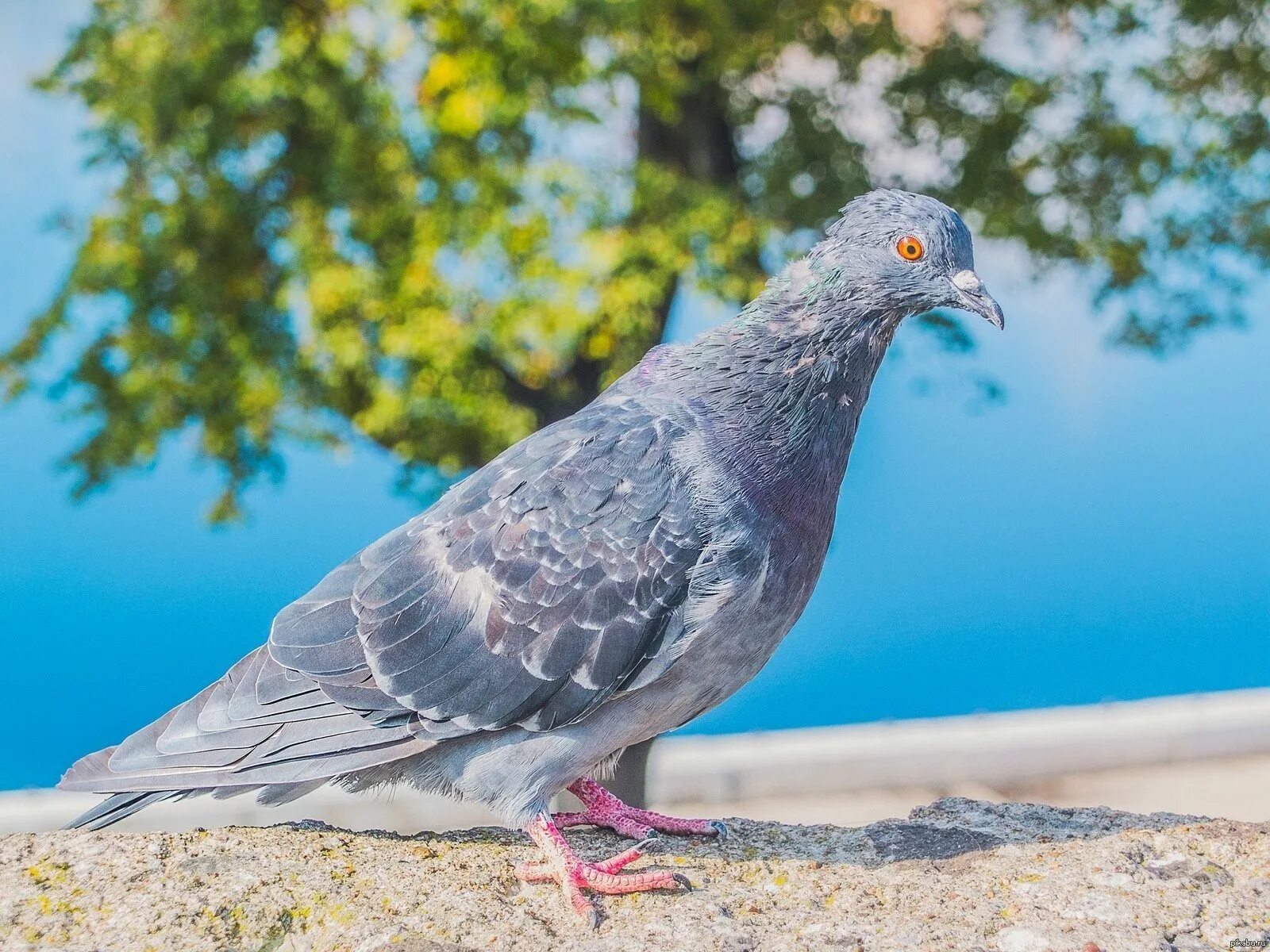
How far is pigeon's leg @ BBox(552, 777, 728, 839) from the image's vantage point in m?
3.79

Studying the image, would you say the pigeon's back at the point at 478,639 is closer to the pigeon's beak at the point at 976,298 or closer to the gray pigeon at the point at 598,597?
the gray pigeon at the point at 598,597

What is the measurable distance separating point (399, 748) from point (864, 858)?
4.48 ft

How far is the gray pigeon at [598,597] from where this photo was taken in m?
3.16

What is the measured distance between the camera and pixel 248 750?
3273mm

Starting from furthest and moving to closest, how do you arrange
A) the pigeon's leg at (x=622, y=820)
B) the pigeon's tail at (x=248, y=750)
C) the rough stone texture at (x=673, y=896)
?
the pigeon's leg at (x=622, y=820) → the pigeon's tail at (x=248, y=750) → the rough stone texture at (x=673, y=896)

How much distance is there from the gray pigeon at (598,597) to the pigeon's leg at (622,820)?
18.9 inches

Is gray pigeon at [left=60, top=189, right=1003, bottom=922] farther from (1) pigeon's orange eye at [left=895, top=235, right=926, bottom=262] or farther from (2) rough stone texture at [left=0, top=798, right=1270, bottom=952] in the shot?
(2) rough stone texture at [left=0, top=798, right=1270, bottom=952]

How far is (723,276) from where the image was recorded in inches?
289

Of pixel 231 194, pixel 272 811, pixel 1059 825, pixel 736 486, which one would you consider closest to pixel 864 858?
pixel 1059 825

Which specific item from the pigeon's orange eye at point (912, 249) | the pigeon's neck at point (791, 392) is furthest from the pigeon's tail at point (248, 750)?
the pigeon's orange eye at point (912, 249)

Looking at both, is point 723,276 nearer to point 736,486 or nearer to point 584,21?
point 584,21

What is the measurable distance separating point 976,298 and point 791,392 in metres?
0.52

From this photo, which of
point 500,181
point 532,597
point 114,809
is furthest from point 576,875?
point 500,181

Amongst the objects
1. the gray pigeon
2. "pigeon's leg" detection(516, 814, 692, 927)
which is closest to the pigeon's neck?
the gray pigeon
